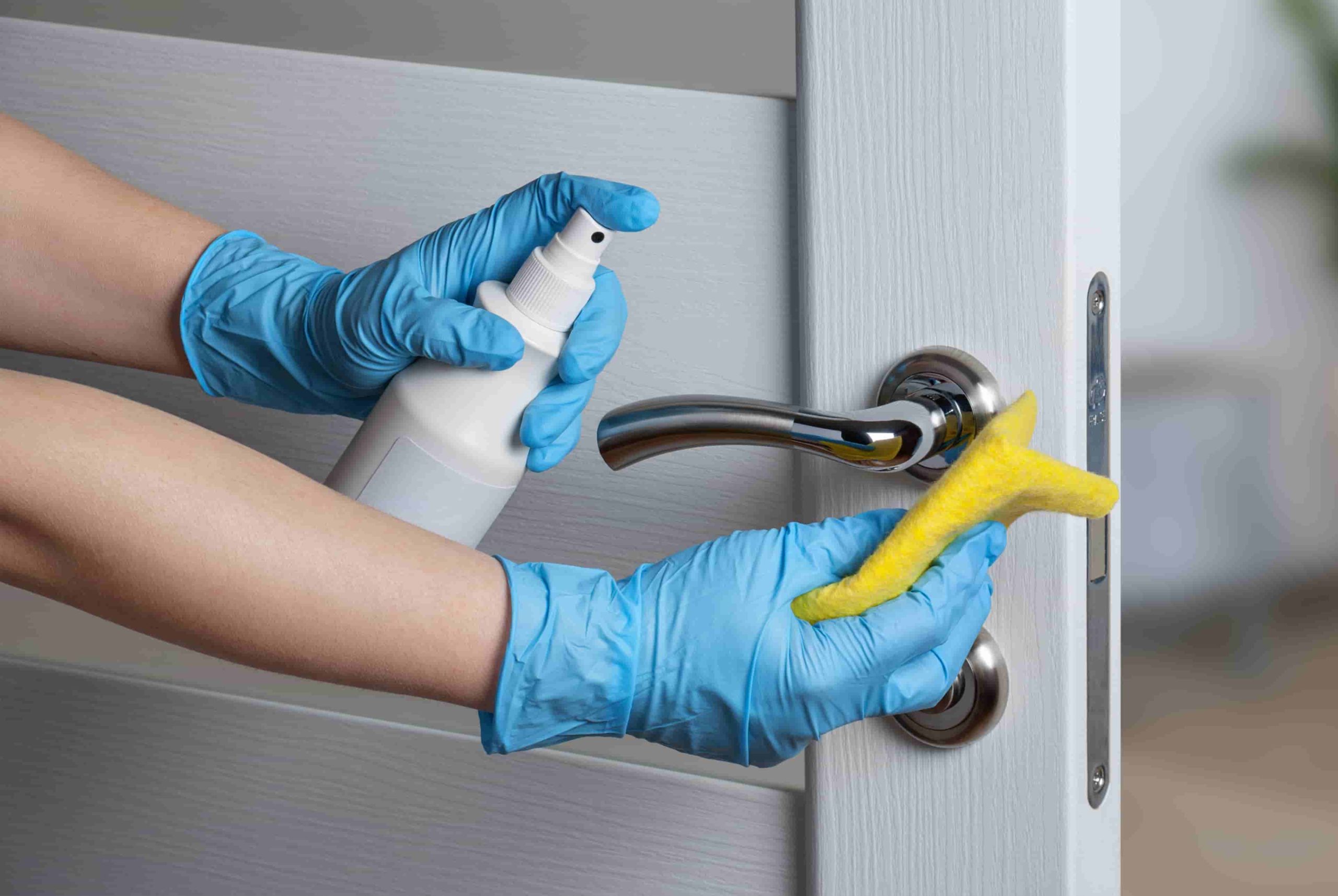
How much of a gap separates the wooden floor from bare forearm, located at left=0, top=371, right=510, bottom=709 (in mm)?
1703

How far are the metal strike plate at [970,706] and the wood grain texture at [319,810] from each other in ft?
0.29

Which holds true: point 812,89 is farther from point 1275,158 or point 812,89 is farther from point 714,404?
point 1275,158

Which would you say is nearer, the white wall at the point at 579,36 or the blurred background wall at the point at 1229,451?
the white wall at the point at 579,36

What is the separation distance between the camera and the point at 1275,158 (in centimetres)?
203

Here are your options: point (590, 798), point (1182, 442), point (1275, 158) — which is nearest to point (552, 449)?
point (590, 798)

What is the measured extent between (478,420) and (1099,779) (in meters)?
0.28

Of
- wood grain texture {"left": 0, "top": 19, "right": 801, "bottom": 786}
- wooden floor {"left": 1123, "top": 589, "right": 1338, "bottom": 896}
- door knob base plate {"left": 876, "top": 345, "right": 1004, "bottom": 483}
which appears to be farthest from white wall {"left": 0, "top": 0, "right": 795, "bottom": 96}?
wooden floor {"left": 1123, "top": 589, "right": 1338, "bottom": 896}

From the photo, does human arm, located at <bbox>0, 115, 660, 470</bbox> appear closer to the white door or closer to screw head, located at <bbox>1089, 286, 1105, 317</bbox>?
the white door

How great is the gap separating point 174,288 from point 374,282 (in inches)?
4.9

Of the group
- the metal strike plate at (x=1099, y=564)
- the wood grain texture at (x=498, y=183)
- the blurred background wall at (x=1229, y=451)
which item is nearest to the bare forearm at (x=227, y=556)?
the wood grain texture at (x=498, y=183)

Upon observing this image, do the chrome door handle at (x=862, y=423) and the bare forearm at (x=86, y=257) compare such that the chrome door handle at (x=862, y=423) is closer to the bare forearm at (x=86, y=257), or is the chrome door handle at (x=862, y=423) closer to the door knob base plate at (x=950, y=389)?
the door knob base plate at (x=950, y=389)

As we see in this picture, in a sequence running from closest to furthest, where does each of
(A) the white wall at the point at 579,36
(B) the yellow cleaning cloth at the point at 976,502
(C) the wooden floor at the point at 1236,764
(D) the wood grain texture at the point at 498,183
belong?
(B) the yellow cleaning cloth at the point at 976,502, (D) the wood grain texture at the point at 498,183, (A) the white wall at the point at 579,36, (C) the wooden floor at the point at 1236,764

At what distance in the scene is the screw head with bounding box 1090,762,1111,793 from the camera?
1.51 feet

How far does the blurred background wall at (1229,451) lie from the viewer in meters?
1.92
